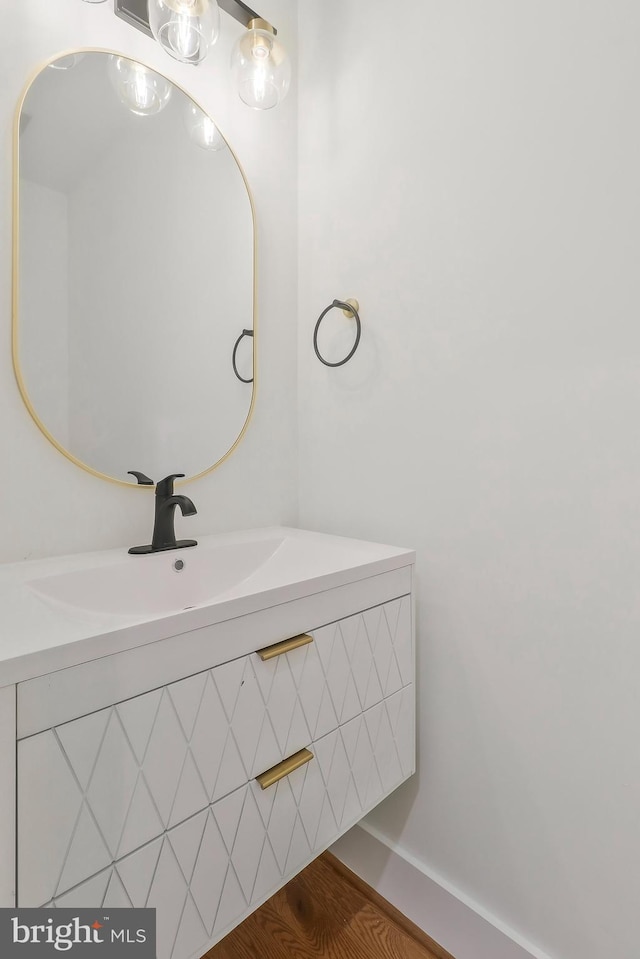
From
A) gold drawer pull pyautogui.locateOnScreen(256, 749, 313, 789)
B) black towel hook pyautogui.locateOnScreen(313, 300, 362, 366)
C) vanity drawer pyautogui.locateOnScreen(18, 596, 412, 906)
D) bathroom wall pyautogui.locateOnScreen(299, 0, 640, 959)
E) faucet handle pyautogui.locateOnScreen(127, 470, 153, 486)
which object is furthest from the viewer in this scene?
black towel hook pyautogui.locateOnScreen(313, 300, 362, 366)

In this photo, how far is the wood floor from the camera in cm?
117

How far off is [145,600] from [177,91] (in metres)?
1.20

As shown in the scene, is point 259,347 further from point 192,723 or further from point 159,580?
point 192,723

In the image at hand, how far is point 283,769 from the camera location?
33.6 inches

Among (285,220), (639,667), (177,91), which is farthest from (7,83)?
(639,667)

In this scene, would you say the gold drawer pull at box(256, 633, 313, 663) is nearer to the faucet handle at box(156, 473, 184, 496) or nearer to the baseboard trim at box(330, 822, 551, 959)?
the faucet handle at box(156, 473, 184, 496)

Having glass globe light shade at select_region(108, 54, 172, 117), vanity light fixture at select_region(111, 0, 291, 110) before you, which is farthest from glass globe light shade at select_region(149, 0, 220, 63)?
glass globe light shade at select_region(108, 54, 172, 117)

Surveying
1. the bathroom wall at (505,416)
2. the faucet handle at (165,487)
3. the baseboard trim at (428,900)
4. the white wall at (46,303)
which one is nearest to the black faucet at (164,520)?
the faucet handle at (165,487)

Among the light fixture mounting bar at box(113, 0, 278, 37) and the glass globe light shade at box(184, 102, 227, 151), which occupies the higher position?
the light fixture mounting bar at box(113, 0, 278, 37)

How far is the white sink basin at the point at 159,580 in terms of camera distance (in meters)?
0.93

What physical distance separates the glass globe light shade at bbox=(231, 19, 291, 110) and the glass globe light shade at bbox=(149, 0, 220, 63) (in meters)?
0.12

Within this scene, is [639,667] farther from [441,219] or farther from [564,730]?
[441,219]

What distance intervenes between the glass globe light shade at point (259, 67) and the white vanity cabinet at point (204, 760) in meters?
1.21

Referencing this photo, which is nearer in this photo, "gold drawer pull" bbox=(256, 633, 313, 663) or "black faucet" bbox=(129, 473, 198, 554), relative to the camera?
"gold drawer pull" bbox=(256, 633, 313, 663)
